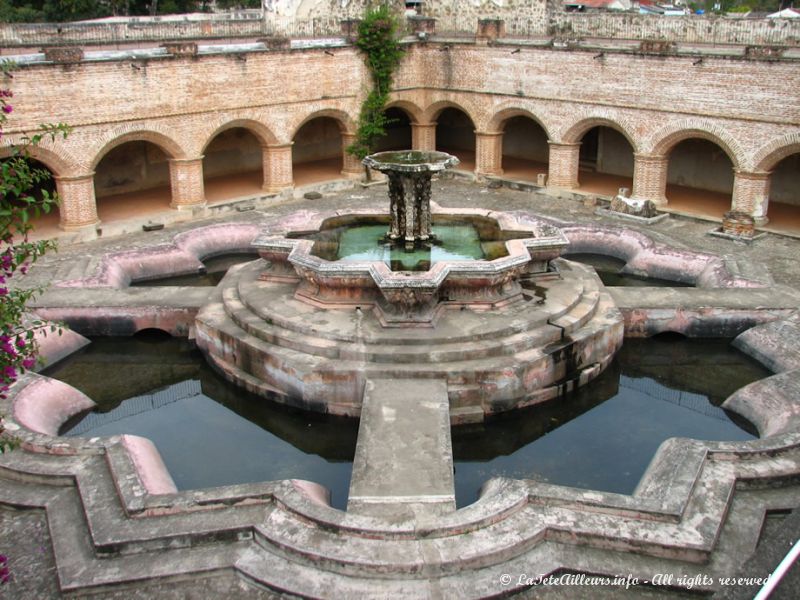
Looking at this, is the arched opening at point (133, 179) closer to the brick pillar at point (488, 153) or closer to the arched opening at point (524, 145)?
the brick pillar at point (488, 153)

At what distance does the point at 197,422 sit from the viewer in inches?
410

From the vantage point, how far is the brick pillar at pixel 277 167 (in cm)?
2020

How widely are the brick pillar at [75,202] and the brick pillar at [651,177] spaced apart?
40.5 feet

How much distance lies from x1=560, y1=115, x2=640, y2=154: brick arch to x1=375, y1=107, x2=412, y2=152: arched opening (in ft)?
25.6

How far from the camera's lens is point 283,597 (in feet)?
21.8

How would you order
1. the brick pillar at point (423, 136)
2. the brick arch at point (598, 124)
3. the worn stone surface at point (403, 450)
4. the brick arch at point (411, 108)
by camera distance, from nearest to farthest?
the worn stone surface at point (403, 450), the brick arch at point (598, 124), the brick arch at point (411, 108), the brick pillar at point (423, 136)

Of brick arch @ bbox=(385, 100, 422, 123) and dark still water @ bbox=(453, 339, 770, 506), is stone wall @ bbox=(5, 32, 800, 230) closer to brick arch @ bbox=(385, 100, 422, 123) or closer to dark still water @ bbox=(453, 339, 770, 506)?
brick arch @ bbox=(385, 100, 422, 123)

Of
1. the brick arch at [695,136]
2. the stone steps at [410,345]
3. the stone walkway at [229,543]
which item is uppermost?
the brick arch at [695,136]

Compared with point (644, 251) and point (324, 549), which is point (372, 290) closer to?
point (324, 549)

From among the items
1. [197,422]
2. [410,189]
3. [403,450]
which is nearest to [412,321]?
[403,450]

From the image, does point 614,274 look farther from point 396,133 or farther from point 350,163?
point 396,133

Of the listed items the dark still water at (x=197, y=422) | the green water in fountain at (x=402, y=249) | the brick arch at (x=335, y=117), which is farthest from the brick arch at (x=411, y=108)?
the dark still water at (x=197, y=422)

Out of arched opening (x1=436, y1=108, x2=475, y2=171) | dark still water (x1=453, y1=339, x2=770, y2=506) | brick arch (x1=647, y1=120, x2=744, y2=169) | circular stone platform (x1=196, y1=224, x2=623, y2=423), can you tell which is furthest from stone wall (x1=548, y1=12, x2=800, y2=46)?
circular stone platform (x1=196, y1=224, x2=623, y2=423)

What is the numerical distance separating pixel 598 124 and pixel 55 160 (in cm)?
1247
